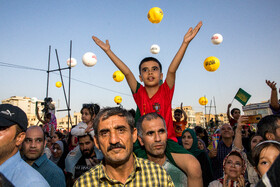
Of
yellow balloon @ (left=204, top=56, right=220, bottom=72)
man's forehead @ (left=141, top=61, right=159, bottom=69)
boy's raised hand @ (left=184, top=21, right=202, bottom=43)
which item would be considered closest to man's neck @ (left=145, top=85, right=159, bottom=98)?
man's forehead @ (left=141, top=61, right=159, bottom=69)

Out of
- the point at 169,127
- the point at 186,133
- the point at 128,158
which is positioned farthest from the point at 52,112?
the point at 128,158

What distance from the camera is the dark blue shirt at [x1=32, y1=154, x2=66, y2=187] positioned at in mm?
2643

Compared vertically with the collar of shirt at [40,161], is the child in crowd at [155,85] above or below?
above

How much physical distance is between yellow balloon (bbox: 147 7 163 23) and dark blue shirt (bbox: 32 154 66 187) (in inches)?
263

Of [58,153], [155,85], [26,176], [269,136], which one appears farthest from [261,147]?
[58,153]

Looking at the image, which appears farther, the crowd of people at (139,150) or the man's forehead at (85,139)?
the man's forehead at (85,139)

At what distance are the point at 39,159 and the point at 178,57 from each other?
7.61ft

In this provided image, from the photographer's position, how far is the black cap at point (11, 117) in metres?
1.73

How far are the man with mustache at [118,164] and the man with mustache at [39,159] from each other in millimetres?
1096

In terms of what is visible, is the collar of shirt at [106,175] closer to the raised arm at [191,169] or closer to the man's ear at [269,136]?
the raised arm at [191,169]

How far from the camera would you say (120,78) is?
11766mm

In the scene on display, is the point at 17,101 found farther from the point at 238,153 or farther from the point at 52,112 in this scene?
the point at 238,153

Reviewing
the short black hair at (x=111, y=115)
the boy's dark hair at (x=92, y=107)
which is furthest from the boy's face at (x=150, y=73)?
the boy's dark hair at (x=92, y=107)

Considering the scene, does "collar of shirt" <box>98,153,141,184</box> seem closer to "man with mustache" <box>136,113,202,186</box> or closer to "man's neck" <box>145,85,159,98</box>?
"man with mustache" <box>136,113,202,186</box>
